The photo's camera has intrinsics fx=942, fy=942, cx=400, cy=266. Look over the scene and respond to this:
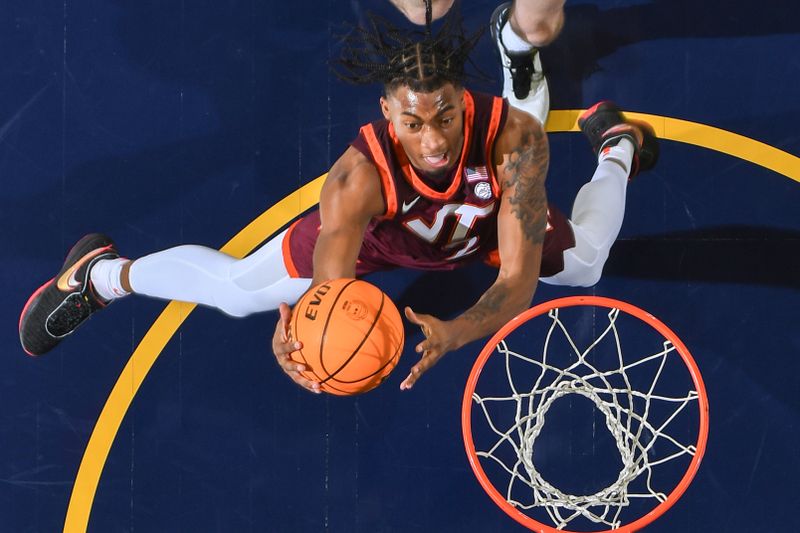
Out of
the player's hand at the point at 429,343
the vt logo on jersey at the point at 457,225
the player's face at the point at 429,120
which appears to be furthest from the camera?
the vt logo on jersey at the point at 457,225

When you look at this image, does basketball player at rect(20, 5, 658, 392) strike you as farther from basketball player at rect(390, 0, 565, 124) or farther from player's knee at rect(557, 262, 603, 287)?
basketball player at rect(390, 0, 565, 124)

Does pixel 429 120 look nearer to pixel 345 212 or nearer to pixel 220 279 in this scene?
pixel 345 212

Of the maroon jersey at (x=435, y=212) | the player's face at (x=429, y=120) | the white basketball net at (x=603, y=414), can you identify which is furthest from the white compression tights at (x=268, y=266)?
the player's face at (x=429, y=120)

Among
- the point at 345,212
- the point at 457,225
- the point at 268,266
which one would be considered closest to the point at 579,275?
the point at 457,225

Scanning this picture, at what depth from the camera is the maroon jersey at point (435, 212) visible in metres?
4.27

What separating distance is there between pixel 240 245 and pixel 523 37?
207 centimetres

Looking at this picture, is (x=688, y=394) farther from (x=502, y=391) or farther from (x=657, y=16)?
(x=657, y=16)

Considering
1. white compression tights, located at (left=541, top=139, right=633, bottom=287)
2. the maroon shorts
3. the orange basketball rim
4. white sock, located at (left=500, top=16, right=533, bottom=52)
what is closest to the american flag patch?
the maroon shorts

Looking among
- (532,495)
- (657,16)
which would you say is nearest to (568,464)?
(532,495)

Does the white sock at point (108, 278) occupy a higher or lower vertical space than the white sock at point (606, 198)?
higher

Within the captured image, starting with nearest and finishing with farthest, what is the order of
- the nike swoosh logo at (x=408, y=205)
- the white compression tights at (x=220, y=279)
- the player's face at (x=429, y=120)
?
the player's face at (x=429, y=120)
the nike swoosh logo at (x=408, y=205)
the white compression tights at (x=220, y=279)

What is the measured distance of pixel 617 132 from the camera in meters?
5.36

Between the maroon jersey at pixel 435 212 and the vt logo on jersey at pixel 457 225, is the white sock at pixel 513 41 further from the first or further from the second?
the vt logo on jersey at pixel 457 225

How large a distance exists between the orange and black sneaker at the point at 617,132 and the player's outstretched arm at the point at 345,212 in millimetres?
1689
